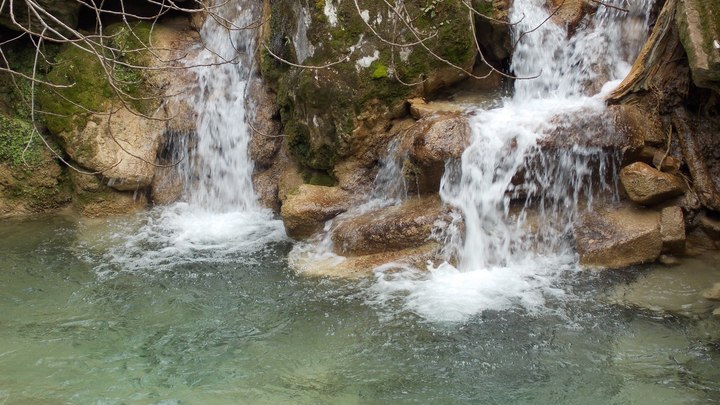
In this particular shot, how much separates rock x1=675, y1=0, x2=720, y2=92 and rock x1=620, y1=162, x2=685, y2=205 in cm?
87

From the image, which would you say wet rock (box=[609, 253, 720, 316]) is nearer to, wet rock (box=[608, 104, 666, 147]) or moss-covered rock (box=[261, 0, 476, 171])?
wet rock (box=[608, 104, 666, 147])

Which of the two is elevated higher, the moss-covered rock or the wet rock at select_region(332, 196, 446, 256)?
the moss-covered rock

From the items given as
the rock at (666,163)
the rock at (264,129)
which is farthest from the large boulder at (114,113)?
the rock at (666,163)

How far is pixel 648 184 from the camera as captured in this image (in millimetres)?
5973

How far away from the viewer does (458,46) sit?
6953 millimetres

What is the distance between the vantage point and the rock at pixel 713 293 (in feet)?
17.5

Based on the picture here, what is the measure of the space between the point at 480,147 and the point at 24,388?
4.31 metres

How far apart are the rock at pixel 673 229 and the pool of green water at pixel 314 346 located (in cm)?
29

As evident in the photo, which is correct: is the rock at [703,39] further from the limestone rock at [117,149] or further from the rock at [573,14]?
the limestone rock at [117,149]

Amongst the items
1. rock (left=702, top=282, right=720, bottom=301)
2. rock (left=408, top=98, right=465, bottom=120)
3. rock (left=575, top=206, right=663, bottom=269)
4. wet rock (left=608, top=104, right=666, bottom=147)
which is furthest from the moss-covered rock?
rock (left=702, top=282, right=720, bottom=301)

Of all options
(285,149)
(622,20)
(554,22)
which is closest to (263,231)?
(285,149)

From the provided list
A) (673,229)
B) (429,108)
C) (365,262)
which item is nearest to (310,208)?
(365,262)

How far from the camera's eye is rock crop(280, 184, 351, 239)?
22.6 ft

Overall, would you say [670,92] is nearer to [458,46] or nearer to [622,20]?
[622,20]
